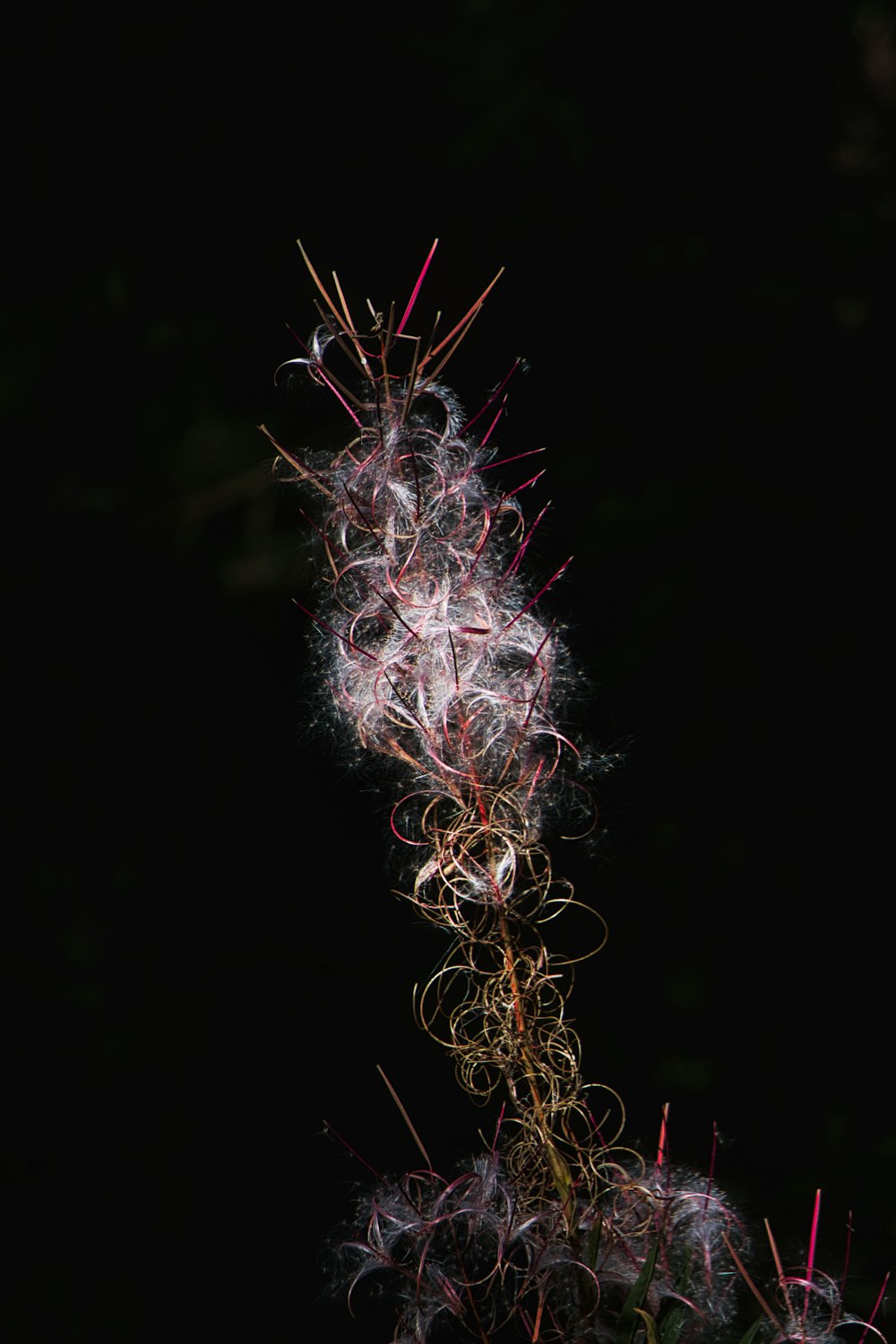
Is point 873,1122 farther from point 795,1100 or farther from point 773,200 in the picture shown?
point 773,200

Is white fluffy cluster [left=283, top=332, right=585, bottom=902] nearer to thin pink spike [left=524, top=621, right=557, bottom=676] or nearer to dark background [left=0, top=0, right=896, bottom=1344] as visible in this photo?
thin pink spike [left=524, top=621, right=557, bottom=676]

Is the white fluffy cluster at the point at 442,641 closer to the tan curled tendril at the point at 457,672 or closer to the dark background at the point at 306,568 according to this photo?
the tan curled tendril at the point at 457,672

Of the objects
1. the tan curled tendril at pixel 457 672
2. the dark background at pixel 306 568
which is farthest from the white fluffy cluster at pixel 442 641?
the dark background at pixel 306 568

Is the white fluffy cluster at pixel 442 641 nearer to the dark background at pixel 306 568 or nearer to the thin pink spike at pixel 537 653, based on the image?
the thin pink spike at pixel 537 653

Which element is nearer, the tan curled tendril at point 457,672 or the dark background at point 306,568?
the tan curled tendril at point 457,672

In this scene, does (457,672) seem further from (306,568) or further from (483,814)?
(306,568)

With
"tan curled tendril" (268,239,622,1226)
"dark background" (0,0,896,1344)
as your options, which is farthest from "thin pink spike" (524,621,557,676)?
"dark background" (0,0,896,1344)
